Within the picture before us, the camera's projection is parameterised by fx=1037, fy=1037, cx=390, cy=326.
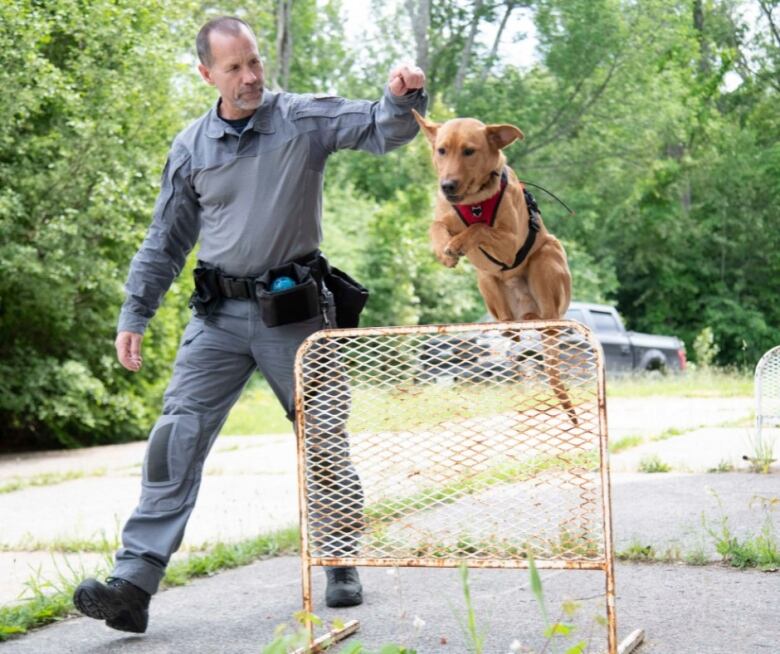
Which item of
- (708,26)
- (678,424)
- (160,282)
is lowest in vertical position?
(678,424)

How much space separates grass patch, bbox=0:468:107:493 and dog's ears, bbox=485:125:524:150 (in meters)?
5.86

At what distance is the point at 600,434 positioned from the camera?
2332 mm

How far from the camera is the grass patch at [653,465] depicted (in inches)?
234

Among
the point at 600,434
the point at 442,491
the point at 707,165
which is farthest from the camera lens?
the point at 707,165

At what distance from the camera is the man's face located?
9.46 feet

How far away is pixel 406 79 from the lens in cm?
259

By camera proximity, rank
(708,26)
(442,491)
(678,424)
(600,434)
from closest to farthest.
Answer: (600,434), (442,491), (678,424), (708,26)

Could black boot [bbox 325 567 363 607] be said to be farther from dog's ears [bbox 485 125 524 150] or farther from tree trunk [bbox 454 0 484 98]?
tree trunk [bbox 454 0 484 98]

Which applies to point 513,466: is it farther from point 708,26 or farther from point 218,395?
point 708,26

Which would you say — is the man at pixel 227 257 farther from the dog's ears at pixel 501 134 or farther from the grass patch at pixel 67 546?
the grass patch at pixel 67 546

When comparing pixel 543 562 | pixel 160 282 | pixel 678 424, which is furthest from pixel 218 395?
pixel 678 424

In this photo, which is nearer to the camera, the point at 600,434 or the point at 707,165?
the point at 600,434

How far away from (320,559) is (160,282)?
1.06 m

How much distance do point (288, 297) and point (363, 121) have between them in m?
0.55
